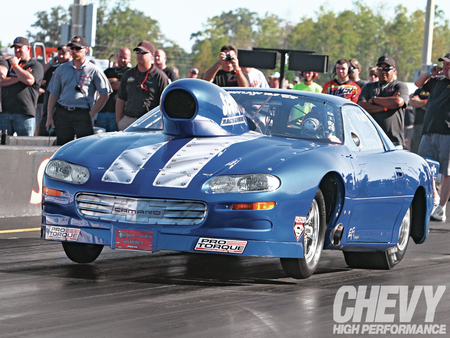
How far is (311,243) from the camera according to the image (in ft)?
18.8

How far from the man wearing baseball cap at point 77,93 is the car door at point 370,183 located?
442cm

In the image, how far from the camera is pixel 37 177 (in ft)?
31.2

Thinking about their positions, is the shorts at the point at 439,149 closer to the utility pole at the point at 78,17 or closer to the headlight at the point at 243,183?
the headlight at the point at 243,183

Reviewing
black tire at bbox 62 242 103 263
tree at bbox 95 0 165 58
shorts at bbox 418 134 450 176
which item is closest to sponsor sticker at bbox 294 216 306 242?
black tire at bbox 62 242 103 263

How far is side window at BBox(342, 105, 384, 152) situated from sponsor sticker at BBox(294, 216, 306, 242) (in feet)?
3.52

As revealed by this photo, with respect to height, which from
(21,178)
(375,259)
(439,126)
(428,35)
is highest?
(428,35)

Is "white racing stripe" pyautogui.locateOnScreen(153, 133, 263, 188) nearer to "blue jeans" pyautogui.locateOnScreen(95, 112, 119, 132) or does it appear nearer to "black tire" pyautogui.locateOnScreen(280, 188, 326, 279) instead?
"black tire" pyautogui.locateOnScreen(280, 188, 326, 279)

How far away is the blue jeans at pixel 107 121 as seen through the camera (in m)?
13.0

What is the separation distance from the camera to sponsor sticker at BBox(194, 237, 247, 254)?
5.15 m

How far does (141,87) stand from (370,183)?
17.0 feet

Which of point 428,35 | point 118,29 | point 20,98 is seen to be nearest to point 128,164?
point 20,98

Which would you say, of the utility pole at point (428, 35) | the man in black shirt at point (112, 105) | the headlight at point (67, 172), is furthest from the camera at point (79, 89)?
the utility pole at point (428, 35)

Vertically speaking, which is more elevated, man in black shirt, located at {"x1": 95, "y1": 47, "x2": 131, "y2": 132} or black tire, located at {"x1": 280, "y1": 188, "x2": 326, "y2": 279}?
man in black shirt, located at {"x1": 95, "y1": 47, "x2": 131, "y2": 132}

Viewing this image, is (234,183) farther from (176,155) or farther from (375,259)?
(375,259)
